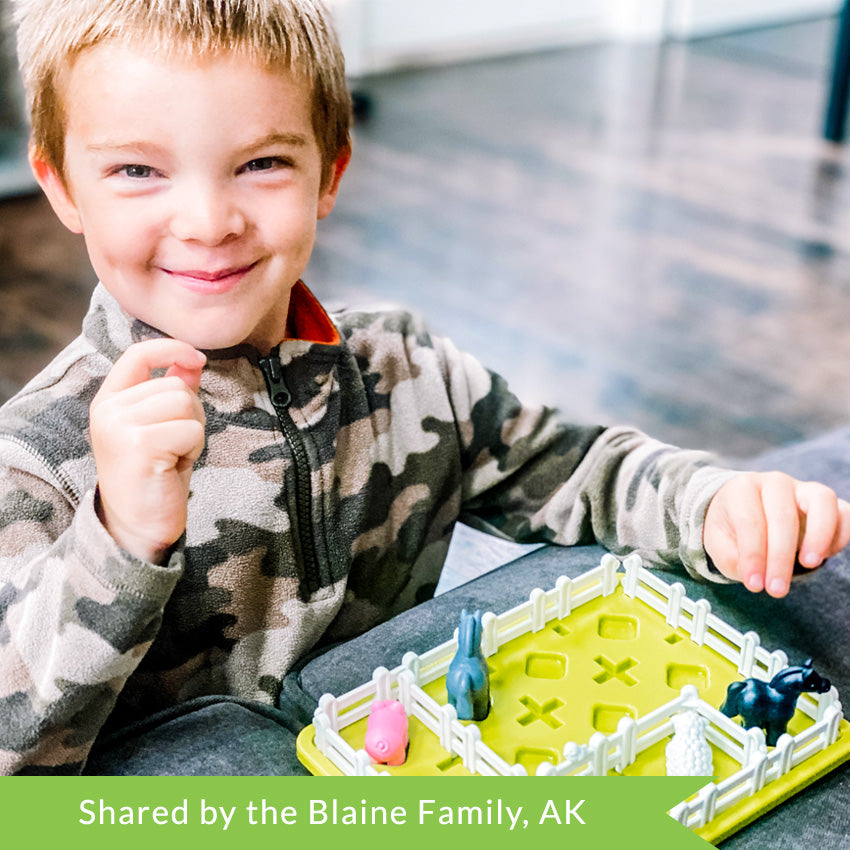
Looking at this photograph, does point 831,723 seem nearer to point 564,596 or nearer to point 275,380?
point 564,596

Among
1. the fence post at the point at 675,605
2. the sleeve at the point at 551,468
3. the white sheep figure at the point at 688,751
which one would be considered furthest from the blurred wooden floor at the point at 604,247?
the white sheep figure at the point at 688,751

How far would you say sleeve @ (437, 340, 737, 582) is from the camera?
0.70 m

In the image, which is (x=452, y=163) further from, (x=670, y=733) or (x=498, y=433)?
(x=670, y=733)

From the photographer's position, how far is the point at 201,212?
19.6 inches

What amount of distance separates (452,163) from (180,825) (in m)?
2.25

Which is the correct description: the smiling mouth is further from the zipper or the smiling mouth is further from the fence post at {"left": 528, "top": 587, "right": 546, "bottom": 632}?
the fence post at {"left": 528, "top": 587, "right": 546, "bottom": 632}

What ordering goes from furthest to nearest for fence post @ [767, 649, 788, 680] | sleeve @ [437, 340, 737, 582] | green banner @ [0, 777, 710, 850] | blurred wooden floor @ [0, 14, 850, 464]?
1. blurred wooden floor @ [0, 14, 850, 464]
2. sleeve @ [437, 340, 737, 582]
3. fence post @ [767, 649, 788, 680]
4. green banner @ [0, 777, 710, 850]

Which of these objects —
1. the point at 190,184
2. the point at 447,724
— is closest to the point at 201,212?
the point at 190,184

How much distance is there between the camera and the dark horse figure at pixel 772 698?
515 millimetres

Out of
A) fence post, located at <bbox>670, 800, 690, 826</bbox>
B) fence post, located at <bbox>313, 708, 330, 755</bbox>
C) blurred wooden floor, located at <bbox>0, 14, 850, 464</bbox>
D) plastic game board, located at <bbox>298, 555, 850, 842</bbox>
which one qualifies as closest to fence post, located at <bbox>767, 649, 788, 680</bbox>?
plastic game board, located at <bbox>298, 555, 850, 842</bbox>

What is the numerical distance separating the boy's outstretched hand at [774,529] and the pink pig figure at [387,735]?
190mm

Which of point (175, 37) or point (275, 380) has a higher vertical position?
point (175, 37)

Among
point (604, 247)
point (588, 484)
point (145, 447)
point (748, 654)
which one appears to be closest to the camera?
point (145, 447)

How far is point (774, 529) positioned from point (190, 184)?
0.32 metres
